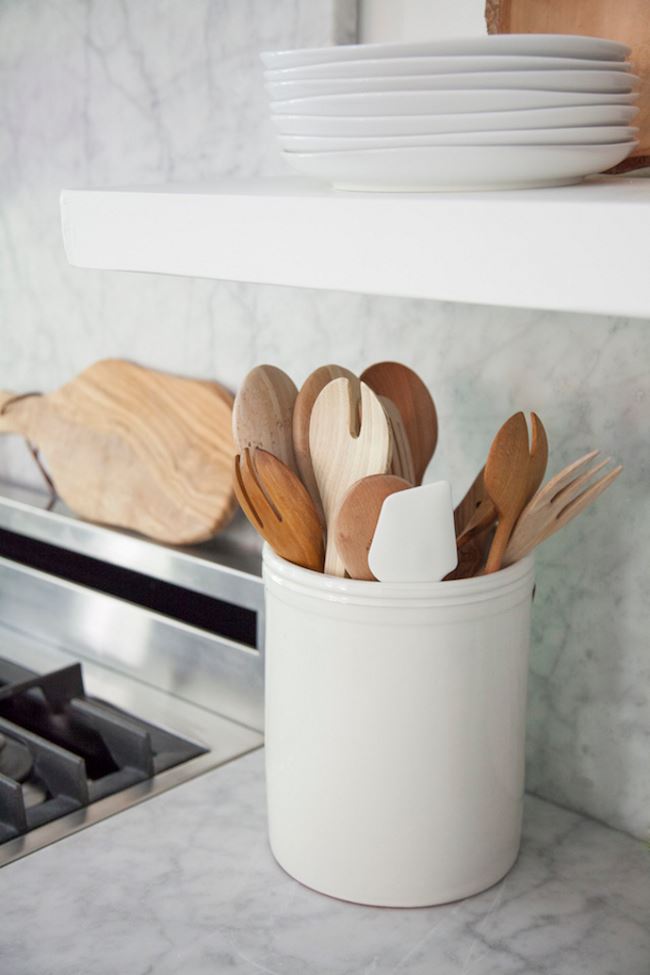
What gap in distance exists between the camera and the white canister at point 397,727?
0.72 meters

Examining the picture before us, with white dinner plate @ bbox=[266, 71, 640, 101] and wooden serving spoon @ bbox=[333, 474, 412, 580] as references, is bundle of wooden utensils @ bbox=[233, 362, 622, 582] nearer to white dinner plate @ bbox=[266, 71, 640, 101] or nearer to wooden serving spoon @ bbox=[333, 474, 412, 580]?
wooden serving spoon @ bbox=[333, 474, 412, 580]

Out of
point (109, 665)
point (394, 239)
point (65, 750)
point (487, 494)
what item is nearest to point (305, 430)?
point (487, 494)

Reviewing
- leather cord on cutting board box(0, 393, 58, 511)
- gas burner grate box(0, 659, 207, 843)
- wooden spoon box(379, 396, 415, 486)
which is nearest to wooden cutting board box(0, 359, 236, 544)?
leather cord on cutting board box(0, 393, 58, 511)

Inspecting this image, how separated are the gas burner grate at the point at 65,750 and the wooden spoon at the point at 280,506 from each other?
0.29 m

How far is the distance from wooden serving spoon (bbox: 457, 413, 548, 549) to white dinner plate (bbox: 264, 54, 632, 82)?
0.24m

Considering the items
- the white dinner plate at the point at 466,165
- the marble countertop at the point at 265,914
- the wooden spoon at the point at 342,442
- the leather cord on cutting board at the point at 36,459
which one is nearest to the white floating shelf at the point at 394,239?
the white dinner plate at the point at 466,165

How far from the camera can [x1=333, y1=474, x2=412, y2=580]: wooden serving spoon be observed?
69 cm

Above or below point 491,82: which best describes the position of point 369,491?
below

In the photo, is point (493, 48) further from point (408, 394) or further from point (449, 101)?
point (408, 394)

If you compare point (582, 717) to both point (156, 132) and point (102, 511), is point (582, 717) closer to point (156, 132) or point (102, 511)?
point (102, 511)

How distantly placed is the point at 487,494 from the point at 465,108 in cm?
30

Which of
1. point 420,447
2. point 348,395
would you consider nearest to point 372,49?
point 348,395

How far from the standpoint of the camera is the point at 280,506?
0.74 m

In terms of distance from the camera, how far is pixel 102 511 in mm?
1228
